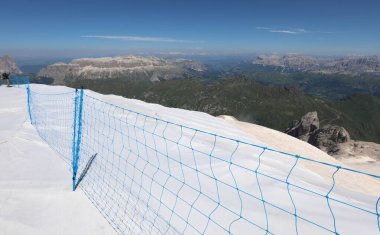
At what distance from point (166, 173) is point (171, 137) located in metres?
5.45

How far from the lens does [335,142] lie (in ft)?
230

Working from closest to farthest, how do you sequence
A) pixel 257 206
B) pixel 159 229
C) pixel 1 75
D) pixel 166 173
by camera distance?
1. pixel 159 229
2. pixel 257 206
3. pixel 166 173
4. pixel 1 75

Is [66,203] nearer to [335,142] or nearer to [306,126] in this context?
[335,142]

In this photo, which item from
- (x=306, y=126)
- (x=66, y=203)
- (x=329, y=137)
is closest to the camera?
(x=66, y=203)

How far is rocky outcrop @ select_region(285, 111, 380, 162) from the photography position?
53531 millimetres

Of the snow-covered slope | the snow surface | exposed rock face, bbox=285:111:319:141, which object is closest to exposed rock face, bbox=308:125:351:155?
exposed rock face, bbox=285:111:319:141

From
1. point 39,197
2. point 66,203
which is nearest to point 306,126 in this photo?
point 66,203

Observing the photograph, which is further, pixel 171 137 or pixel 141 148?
pixel 171 137

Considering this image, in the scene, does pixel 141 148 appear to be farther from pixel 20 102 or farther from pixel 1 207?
pixel 20 102

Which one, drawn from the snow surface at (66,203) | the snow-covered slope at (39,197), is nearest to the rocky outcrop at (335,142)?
the snow surface at (66,203)

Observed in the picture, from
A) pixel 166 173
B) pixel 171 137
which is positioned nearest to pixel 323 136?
pixel 171 137

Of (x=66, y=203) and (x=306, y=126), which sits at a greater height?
(x=66, y=203)

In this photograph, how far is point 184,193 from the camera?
359 inches

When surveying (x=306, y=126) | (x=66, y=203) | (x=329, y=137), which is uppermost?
(x=66, y=203)
